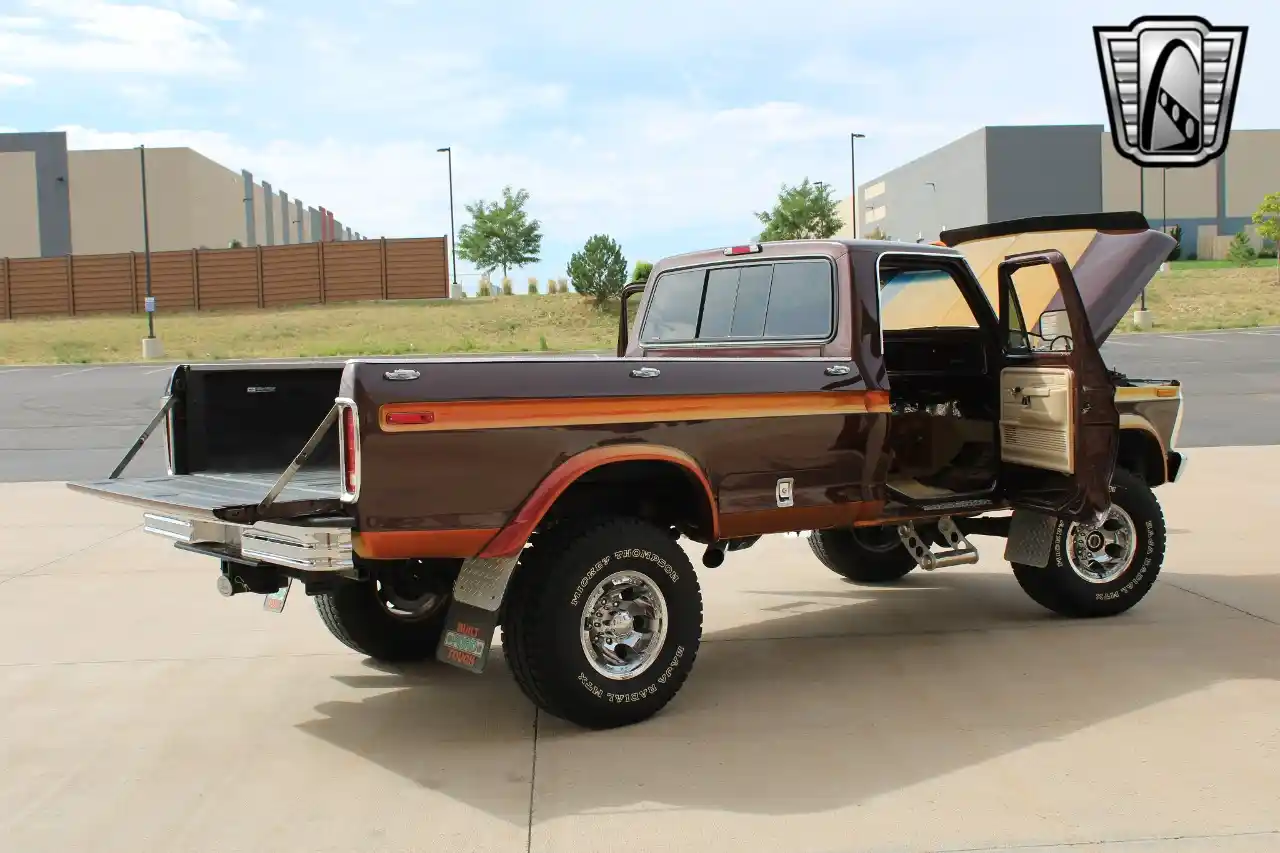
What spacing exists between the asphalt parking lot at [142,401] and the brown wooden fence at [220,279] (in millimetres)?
17356

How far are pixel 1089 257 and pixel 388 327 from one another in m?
41.4

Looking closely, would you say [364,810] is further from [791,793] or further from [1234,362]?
[1234,362]

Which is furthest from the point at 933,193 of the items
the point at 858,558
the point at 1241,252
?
the point at 858,558

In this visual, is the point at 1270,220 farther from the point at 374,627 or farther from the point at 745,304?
the point at 374,627

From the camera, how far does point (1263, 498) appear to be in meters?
11.1

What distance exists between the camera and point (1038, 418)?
21.6ft

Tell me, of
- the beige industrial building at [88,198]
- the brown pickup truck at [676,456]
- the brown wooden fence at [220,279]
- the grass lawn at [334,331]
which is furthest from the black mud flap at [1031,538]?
the beige industrial building at [88,198]

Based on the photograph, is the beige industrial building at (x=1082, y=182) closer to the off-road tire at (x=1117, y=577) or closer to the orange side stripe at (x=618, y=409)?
the off-road tire at (x=1117, y=577)

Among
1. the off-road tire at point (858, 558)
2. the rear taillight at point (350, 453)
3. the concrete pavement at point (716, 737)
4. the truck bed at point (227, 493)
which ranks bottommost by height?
the concrete pavement at point (716, 737)

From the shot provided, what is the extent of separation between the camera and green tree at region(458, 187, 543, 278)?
64375 mm

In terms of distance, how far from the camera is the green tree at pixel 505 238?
64375 mm

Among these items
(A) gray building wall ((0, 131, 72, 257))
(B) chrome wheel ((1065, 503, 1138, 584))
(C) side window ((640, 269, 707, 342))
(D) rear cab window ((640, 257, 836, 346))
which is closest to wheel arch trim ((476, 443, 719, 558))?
(D) rear cab window ((640, 257, 836, 346))

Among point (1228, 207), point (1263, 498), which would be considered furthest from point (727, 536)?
point (1228, 207)

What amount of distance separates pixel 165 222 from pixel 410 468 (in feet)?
238
